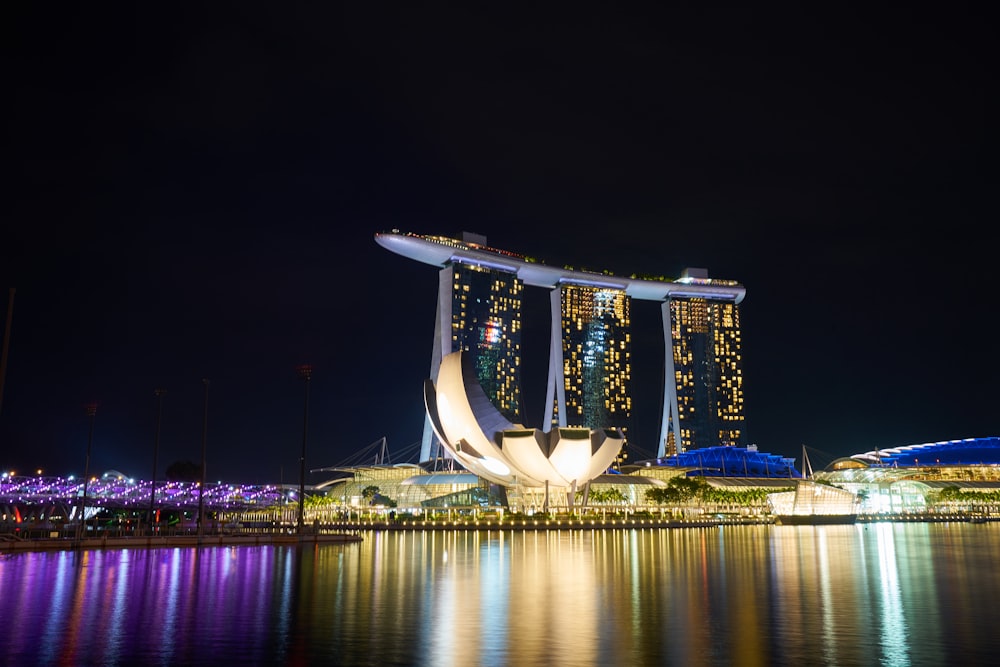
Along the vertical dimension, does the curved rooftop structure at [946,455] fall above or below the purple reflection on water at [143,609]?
above

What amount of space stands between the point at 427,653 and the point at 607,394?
5109 inches

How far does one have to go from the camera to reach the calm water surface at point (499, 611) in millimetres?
12273

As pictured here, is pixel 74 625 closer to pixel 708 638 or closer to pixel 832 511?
pixel 708 638

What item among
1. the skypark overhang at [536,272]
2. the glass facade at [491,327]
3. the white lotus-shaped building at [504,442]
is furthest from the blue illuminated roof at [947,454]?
the white lotus-shaped building at [504,442]

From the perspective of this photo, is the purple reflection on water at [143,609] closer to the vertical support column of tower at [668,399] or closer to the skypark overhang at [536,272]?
the skypark overhang at [536,272]

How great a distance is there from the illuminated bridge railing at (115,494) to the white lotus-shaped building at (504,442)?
34.0 meters

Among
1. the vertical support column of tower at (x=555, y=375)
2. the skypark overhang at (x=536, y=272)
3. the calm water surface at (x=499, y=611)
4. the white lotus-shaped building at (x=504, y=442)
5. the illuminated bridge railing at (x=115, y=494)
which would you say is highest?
the skypark overhang at (x=536, y=272)

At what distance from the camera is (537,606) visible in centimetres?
1716

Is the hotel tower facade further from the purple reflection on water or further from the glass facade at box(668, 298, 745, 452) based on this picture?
the purple reflection on water

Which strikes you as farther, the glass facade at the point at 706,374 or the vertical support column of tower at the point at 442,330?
the glass facade at the point at 706,374

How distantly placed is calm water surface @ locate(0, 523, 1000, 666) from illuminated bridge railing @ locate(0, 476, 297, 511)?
72.9m

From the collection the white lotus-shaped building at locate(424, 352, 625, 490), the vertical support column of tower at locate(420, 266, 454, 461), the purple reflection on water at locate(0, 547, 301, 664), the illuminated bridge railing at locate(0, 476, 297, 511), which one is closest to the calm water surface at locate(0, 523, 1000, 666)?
the purple reflection on water at locate(0, 547, 301, 664)

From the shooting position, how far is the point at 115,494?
99.4 metres

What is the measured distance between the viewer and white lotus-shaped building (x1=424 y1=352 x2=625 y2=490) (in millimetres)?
69125
